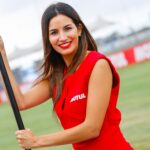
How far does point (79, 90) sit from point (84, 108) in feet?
0.33

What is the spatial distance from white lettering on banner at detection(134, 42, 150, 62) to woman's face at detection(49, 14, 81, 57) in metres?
20.9

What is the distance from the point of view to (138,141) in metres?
8.02

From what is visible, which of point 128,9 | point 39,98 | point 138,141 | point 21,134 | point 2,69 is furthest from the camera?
point 128,9

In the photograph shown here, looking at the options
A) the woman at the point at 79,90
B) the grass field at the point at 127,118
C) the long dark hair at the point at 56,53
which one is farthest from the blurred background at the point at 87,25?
the woman at the point at 79,90

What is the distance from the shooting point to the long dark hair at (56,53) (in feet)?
10.7

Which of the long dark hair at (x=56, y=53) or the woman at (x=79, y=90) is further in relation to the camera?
the long dark hair at (x=56, y=53)

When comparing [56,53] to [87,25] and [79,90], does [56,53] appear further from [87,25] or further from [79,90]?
[87,25]

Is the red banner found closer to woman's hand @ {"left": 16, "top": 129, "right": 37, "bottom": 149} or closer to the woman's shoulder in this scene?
the woman's shoulder

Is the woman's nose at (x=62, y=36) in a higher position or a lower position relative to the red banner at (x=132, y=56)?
higher

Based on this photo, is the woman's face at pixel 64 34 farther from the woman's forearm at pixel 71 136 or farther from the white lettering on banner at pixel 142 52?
the white lettering on banner at pixel 142 52

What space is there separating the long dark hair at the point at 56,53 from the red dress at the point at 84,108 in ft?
0.19

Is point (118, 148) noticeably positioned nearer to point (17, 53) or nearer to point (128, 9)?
point (17, 53)

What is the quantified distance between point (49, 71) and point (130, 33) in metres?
28.7

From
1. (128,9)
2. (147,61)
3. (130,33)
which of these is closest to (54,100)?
(147,61)
